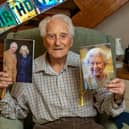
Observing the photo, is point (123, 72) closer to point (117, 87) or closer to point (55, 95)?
point (55, 95)

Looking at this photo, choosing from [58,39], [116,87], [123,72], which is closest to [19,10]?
[123,72]

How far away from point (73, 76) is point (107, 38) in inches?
14.1

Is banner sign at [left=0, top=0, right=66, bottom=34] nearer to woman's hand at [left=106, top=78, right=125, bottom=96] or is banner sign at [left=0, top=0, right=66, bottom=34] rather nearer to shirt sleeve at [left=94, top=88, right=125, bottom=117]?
shirt sleeve at [left=94, top=88, right=125, bottom=117]

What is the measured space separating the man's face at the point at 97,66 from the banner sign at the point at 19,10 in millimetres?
1235

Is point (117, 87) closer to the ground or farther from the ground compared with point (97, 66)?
closer to the ground

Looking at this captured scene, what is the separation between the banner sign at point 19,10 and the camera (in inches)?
104

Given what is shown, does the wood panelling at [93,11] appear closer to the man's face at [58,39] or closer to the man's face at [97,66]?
the man's face at [58,39]

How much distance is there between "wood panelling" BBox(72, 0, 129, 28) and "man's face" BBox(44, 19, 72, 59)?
1.09 metres

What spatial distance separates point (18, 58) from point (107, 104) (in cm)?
52

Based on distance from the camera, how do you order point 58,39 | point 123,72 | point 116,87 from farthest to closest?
point 123,72, point 58,39, point 116,87

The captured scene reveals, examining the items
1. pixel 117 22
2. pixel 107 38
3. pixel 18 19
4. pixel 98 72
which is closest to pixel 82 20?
pixel 117 22

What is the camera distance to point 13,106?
1755mm

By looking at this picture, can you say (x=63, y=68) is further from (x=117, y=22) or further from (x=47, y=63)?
(x=117, y=22)

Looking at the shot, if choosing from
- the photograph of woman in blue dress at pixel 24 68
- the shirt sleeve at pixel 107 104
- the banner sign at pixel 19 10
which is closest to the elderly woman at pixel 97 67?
the shirt sleeve at pixel 107 104
